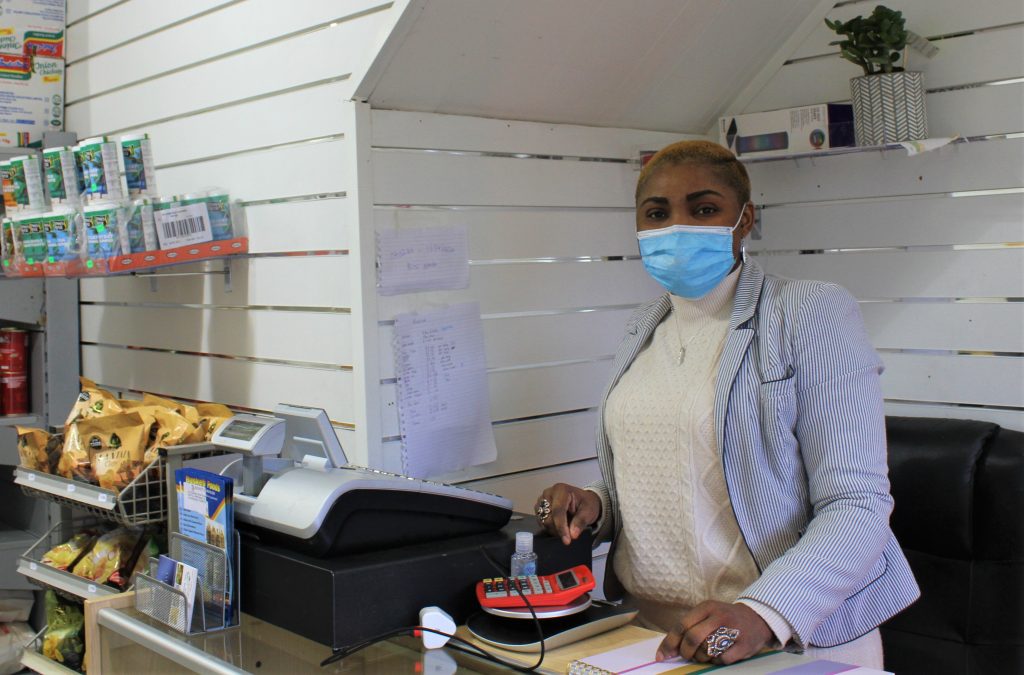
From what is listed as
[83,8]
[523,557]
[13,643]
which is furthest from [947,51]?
[13,643]

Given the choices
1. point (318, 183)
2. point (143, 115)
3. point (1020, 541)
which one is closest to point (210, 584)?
point (318, 183)

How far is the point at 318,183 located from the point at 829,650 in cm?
156

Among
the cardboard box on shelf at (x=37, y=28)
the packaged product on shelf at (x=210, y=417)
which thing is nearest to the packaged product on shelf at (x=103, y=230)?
the packaged product on shelf at (x=210, y=417)

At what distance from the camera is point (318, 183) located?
2.58 metres

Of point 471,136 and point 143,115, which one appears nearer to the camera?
point 471,136

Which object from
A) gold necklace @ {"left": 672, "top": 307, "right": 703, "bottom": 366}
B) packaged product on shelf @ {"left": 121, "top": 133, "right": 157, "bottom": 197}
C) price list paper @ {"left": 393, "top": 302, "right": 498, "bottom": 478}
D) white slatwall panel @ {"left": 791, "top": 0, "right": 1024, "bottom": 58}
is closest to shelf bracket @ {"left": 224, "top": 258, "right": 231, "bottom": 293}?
packaged product on shelf @ {"left": 121, "top": 133, "right": 157, "bottom": 197}

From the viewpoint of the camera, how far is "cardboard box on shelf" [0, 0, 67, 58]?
3818 mm

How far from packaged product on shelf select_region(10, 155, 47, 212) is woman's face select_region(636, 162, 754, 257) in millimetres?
1976

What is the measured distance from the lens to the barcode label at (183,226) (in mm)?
2824

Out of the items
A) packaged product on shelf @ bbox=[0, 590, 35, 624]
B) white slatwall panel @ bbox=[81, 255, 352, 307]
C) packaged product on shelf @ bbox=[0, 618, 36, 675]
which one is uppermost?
white slatwall panel @ bbox=[81, 255, 352, 307]

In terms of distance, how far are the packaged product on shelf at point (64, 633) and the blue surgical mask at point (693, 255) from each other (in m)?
1.55

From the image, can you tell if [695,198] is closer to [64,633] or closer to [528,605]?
[528,605]

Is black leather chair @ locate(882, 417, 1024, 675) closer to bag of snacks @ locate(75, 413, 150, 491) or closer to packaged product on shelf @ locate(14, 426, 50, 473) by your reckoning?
bag of snacks @ locate(75, 413, 150, 491)

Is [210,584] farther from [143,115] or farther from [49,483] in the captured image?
[143,115]
